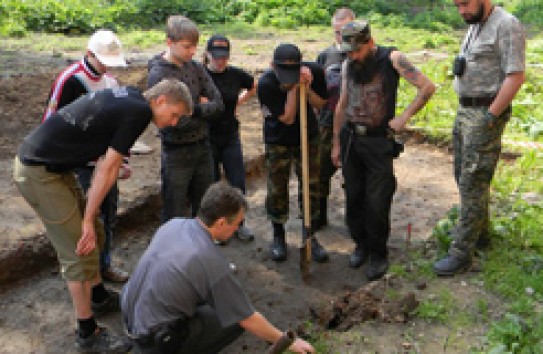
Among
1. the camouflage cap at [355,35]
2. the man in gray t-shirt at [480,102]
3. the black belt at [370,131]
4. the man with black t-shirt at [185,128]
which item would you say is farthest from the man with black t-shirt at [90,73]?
the man in gray t-shirt at [480,102]

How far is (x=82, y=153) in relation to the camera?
3510mm

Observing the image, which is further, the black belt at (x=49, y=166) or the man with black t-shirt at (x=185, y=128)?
the man with black t-shirt at (x=185, y=128)

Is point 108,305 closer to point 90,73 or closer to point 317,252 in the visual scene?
point 90,73

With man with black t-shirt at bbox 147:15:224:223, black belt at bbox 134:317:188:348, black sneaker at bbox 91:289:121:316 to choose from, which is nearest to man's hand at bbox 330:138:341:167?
man with black t-shirt at bbox 147:15:224:223

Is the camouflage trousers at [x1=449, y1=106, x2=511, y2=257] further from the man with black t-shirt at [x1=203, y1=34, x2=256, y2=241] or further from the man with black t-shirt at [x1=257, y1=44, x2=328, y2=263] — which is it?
the man with black t-shirt at [x1=203, y1=34, x2=256, y2=241]

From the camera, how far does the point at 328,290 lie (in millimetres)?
4863

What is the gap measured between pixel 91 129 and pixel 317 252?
8.67ft

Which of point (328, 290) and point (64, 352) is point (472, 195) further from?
point (64, 352)

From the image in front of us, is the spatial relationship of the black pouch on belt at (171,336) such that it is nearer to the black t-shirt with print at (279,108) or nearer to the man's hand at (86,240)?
the man's hand at (86,240)

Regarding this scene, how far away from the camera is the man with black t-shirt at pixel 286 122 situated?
454 centimetres

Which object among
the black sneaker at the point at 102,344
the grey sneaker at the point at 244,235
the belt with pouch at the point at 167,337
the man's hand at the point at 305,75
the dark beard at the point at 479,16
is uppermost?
the dark beard at the point at 479,16

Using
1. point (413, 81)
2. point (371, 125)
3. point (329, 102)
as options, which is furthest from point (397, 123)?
point (329, 102)

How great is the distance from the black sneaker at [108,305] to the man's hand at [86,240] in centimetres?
90

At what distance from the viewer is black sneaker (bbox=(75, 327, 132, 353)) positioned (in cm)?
394
